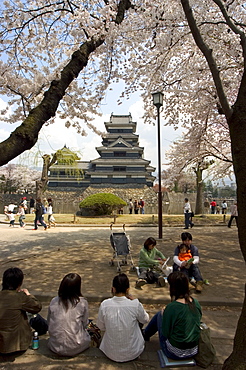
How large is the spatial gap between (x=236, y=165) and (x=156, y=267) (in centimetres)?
341

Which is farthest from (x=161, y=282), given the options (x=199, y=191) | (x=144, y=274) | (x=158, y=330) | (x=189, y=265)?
(x=199, y=191)

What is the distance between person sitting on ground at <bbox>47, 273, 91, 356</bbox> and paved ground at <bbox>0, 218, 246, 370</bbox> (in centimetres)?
11

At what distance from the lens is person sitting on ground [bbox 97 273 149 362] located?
2.62m

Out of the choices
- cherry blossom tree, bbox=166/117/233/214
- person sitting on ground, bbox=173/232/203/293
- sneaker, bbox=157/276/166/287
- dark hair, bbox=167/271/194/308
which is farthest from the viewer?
cherry blossom tree, bbox=166/117/233/214

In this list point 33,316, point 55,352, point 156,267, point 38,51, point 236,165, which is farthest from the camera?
point 38,51

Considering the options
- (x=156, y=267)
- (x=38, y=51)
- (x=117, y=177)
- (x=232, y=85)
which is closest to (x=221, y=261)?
(x=156, y=267)

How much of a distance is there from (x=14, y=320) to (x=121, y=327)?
1.04m

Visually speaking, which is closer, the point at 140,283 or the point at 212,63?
the point at 212,63

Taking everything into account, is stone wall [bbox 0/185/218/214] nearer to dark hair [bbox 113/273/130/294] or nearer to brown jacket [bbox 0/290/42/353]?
dark hair [bbox 113/273/130/294]

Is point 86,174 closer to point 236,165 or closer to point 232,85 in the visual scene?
point 232,85

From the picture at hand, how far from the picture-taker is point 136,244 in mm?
9602

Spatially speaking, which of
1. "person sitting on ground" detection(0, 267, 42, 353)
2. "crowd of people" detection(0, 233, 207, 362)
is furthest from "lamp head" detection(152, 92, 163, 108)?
"person sitting on ground" detection(0, 267, 42, 353)

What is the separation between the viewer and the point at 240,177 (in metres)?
2.38

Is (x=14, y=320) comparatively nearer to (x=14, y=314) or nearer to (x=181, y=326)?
(x=14, y=314)
